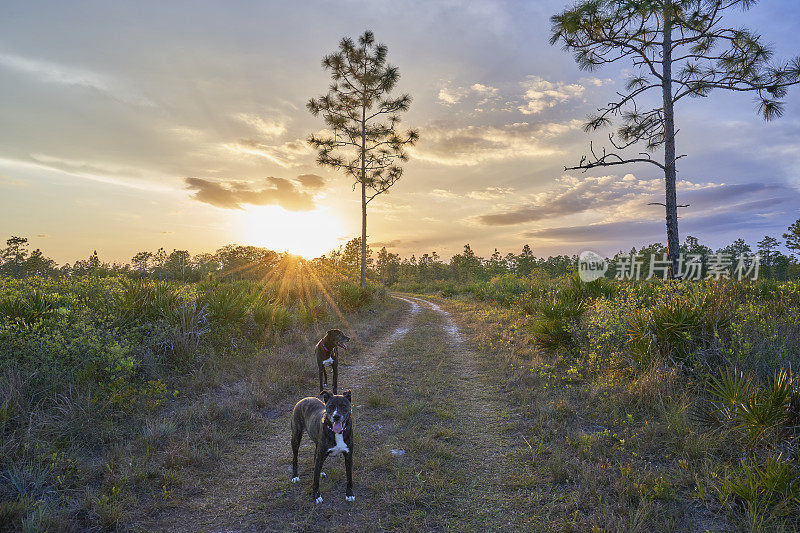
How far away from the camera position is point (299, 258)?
1037 inches

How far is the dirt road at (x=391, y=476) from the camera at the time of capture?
3613 mm

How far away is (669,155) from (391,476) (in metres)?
13.8

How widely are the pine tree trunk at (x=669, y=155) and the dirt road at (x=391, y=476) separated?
31.1ft

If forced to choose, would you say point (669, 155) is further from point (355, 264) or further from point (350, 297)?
point (355, 264)

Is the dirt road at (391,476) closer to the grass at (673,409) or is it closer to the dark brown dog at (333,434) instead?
the dark brown dog at (333,434)

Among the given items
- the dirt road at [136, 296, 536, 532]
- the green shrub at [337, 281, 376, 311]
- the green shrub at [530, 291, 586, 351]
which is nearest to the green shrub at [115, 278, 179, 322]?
the dirt road at [136, 296, 536, 532]

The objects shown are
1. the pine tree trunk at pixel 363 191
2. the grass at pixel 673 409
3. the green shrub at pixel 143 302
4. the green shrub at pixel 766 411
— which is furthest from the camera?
the pine tree trunk at pixel 363 191

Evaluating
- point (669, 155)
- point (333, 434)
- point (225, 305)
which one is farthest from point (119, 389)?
point (669, 155)

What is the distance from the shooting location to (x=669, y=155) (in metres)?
11.9

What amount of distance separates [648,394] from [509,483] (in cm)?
325

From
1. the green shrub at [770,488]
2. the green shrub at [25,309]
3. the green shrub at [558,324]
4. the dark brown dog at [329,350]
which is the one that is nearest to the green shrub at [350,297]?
the green shrub at [558,324]

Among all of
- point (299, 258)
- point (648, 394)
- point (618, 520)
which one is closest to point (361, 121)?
point (299, 258)

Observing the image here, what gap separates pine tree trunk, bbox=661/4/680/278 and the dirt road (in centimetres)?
947

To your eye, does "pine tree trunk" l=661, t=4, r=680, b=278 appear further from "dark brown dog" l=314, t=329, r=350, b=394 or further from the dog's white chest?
the dog's white chest
